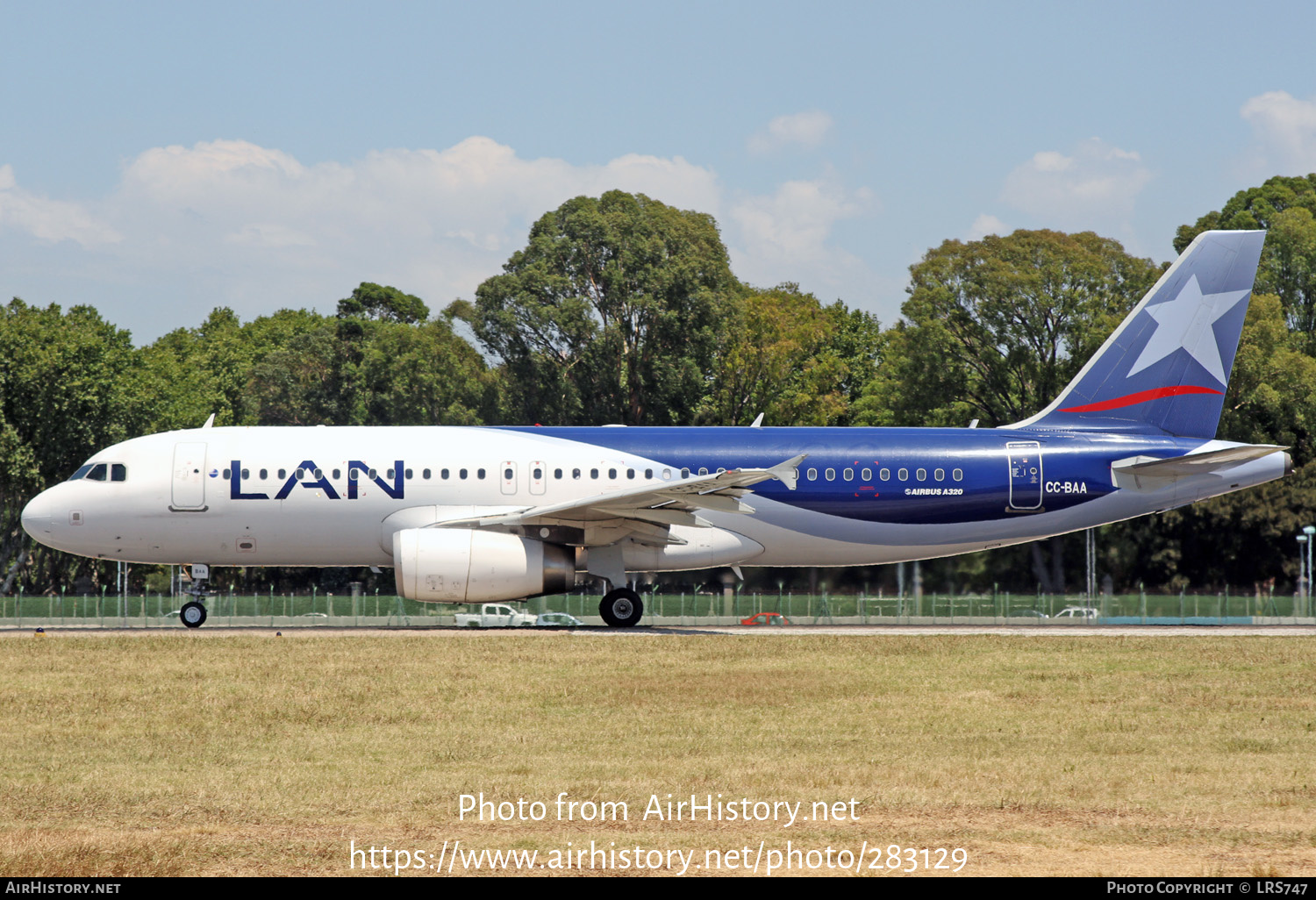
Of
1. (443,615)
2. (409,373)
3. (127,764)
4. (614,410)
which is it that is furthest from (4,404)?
(127,764)

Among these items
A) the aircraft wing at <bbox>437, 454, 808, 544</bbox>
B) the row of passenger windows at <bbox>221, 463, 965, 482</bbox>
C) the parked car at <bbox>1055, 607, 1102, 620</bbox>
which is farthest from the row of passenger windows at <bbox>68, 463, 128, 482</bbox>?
the parked car at <bbox>1055, 607, 1102, 620</bbox>

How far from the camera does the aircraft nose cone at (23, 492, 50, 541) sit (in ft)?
94.7

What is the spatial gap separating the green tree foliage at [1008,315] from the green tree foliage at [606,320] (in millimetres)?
9903

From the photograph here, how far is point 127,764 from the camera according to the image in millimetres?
13266

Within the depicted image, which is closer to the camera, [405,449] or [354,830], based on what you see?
[354,830]

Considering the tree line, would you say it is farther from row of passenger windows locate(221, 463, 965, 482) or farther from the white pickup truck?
row of passenger windows locate(221, 463, 965, 482)

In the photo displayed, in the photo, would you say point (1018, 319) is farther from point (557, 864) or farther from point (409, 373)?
point (557, 864)

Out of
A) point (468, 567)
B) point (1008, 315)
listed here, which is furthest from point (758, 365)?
point (468, 567)

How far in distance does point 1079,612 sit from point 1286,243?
3286 centimetres

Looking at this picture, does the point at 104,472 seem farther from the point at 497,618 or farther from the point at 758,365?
the point at 758,365

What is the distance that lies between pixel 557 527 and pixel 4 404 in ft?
134

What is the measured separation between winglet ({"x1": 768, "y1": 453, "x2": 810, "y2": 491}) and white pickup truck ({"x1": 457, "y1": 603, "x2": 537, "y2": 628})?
451 inches

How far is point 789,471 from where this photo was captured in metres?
27.4
